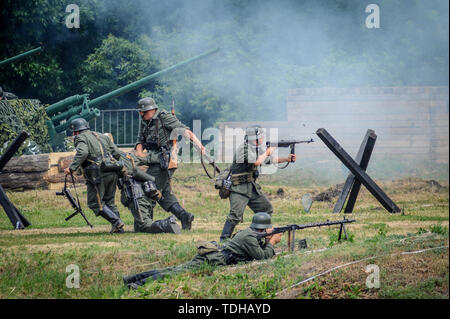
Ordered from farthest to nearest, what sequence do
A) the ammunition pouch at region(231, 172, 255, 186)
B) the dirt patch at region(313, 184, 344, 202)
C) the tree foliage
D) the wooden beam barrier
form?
the tree foliage < the dirt patch at region(313, 184, 344, 202) < the wooden beam barrier < the ammunition pouch at region(231, 172, 255, 186)

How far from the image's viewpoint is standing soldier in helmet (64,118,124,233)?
35.8ft

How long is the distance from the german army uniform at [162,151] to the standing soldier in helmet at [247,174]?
1.28m

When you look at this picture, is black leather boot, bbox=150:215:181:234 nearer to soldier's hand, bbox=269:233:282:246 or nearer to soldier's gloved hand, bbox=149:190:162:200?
soldier's gloved hand, bbox=149:190:162:200

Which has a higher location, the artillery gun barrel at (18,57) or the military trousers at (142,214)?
the artillery gun barrel at (18,57)

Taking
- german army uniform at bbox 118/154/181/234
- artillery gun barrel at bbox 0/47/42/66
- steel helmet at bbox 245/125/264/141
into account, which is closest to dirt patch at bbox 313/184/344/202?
german army uniform at bbox 118/154/181/234

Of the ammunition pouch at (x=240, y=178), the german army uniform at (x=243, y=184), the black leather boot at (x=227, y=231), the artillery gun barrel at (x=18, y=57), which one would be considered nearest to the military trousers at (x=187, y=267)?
the black leather boot at (x=227, y=231)

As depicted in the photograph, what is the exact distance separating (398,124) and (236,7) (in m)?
6.46

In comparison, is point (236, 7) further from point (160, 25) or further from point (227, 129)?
point (227, 129)

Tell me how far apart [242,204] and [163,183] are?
5.62 feet

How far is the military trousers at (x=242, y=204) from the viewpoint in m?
9.88

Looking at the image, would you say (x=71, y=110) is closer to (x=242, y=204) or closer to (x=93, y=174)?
(x=93, y=174)

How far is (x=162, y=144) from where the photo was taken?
1109 cm

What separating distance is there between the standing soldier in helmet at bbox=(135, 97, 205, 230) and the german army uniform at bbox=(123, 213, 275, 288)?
8.06 ft

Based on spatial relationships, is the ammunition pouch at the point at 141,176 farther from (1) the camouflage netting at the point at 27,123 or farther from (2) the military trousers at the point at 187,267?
(1) the camouflage netting at the point at 27,123
